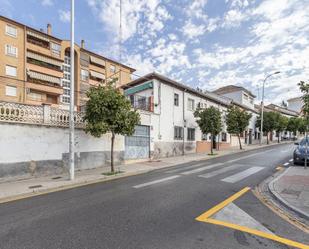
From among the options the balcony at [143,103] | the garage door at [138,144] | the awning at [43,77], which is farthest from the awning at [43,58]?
the garage door at [138,144]

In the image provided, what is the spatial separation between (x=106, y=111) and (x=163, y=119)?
30.5ft

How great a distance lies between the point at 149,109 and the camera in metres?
18.1

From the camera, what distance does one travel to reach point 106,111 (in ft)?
32.9

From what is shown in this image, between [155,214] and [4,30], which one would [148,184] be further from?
[4,30]

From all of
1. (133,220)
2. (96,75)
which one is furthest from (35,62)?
(133,220)

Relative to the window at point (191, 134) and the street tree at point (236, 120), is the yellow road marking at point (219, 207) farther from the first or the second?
the street tree at point (236, 120)

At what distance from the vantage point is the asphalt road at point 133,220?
3.63 meters

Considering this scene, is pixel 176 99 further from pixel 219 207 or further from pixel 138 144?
pixel 219 207

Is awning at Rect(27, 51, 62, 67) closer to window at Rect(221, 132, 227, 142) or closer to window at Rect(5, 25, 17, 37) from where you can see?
window at Rect(5, 25, 17, 37)

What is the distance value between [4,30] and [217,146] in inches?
1531

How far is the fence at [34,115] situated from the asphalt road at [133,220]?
4204 millimetres

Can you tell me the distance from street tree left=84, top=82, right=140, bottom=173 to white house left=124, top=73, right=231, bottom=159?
4571mm

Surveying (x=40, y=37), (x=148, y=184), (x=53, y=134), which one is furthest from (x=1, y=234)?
(x=40, y=37)

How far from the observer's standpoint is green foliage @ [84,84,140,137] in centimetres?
990
